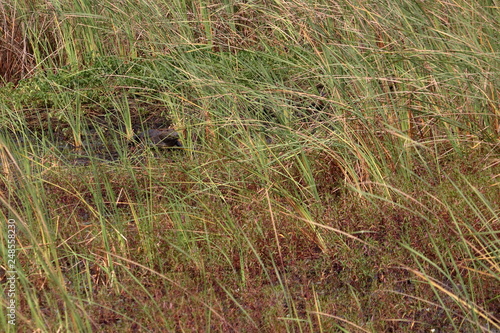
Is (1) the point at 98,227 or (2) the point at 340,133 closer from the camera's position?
(1) the point at 98,227

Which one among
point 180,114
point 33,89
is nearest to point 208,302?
point 180,114

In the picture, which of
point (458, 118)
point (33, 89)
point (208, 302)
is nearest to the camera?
point (208, 302)

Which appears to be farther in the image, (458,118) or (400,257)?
(458,118)

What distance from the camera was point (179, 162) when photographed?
12.0ft

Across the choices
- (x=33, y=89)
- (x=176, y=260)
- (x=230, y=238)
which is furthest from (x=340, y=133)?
(x=33, y=89)

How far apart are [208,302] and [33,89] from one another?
123 inches

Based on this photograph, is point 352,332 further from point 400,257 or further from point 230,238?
point 230,238

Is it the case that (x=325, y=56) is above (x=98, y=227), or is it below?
above

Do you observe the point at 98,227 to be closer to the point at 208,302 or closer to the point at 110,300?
the point at 110,300

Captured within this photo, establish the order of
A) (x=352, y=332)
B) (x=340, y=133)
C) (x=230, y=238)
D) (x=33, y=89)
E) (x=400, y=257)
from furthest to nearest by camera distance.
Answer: (x=33, y=89), (x=340, y=133), (x=230, y=238), (x=400, y=257), (x=352, y=332)

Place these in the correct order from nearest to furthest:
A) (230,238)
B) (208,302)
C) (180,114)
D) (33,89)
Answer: (208,302) < (230,238) < (180,114) < (33,89)

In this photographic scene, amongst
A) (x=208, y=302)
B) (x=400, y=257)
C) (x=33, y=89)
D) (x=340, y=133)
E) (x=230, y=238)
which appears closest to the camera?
(x=208, y=302)

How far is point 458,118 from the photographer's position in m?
3.57

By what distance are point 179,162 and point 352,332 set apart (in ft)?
5.12
